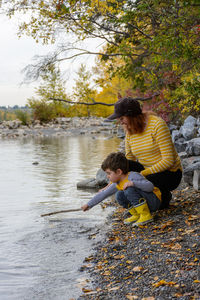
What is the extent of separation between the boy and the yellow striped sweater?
0.22 meters

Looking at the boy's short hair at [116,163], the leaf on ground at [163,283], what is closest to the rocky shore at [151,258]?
the leaf on ground at [163,283]

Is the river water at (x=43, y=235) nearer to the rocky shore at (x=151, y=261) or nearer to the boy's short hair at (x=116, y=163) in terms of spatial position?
the rocky shore at (x=151, y=261)

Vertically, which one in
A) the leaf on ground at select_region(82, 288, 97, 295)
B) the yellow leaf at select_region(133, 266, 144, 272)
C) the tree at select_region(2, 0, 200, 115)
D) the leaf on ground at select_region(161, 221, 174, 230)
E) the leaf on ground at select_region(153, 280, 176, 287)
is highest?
the tree at select_region(2, 0, 200, 115)

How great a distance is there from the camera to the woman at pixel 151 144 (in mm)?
4152

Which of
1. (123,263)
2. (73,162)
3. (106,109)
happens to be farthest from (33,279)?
(106,109)

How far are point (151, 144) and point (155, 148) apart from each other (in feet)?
0.24

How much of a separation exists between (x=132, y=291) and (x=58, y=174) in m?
7.34

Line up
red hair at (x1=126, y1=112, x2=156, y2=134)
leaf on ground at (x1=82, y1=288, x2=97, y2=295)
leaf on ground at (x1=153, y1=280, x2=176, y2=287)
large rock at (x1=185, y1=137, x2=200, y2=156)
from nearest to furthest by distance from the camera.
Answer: leaf on ground at (x1=153, y1=280, x2=176, y2=287) < leaf on ground at (x1=82, y1=288, x2=97, y2=295) < red hair at (x1=126, y1=112, x2=156, y2=134) < large rock at (x1=185, y1=137, x2=200, y2=156)

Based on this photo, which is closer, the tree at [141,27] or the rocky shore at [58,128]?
the tree at [141,27]

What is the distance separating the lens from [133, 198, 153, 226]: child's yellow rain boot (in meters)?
4.17

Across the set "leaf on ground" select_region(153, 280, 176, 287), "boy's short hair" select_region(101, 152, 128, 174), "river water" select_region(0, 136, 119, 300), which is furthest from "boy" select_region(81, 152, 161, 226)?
"leaf on ground" select_region(153, 280, 176, 287)

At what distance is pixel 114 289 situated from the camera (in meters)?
2.85

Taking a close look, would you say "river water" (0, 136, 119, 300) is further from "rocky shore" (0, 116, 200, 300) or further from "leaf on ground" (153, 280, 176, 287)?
"leaf on ground" (153, 280, 176, 287)

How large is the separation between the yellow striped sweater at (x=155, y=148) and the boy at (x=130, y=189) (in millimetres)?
216
